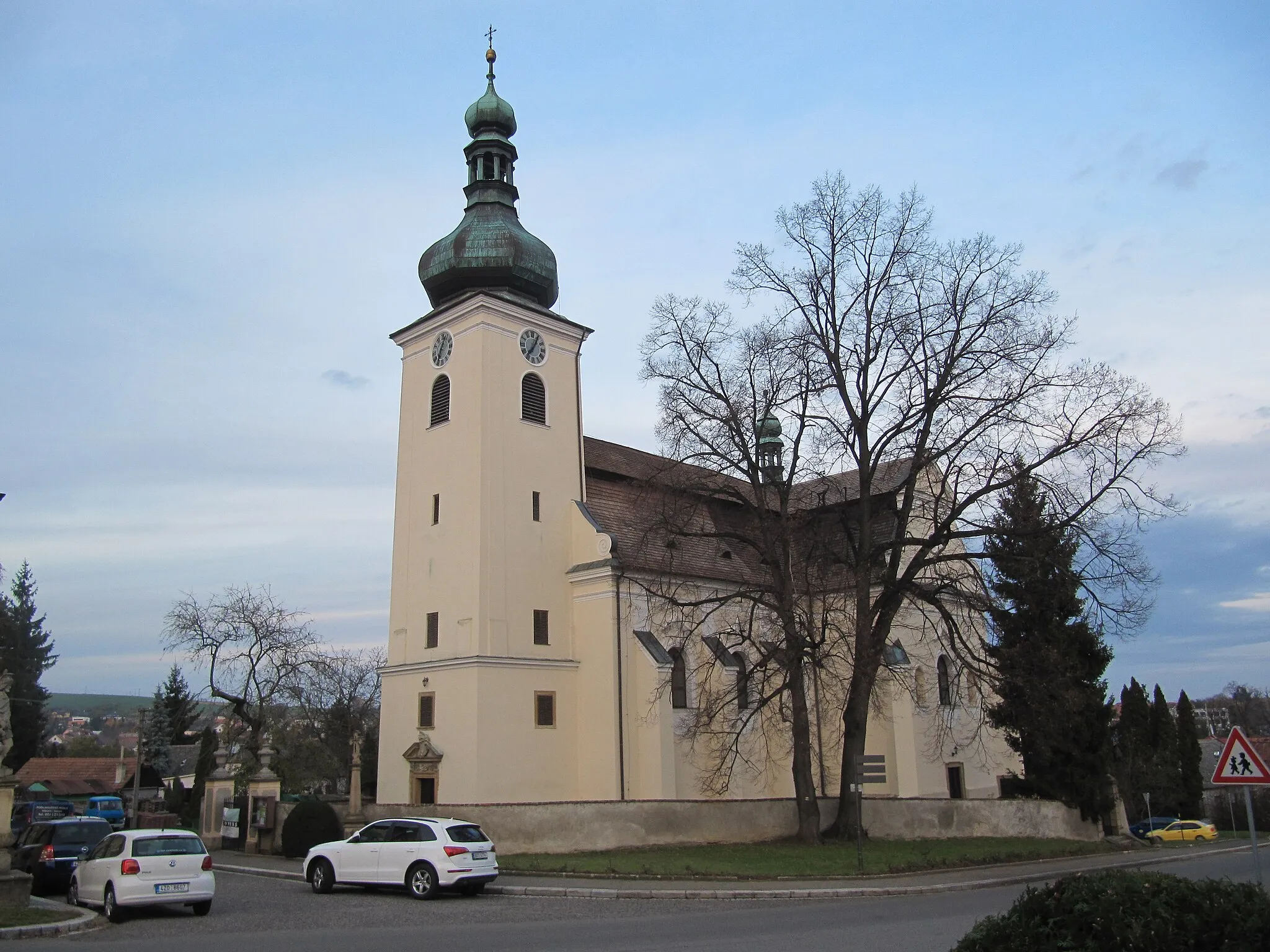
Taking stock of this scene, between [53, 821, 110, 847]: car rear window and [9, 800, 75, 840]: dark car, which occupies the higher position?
[53, 821, 110, 847]: car rear window

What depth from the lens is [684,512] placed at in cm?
2739

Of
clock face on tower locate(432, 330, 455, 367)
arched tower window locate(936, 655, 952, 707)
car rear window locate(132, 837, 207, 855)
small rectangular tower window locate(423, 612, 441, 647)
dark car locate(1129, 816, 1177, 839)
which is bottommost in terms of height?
dark car locate(1129, 816, 1177, 839)

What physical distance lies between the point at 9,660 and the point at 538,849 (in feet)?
179

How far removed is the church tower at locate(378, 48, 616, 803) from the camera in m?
30.4

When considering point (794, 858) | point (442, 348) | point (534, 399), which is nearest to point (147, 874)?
point (794, 858)

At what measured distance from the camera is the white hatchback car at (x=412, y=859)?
17.4m

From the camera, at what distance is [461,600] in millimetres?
31219

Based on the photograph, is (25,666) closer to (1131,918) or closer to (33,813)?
(33,813)

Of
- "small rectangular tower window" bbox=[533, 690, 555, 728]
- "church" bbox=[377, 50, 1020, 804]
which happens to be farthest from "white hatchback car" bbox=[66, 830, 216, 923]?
"small rectangular tower window" bbox=[533, 690, 555, 728]

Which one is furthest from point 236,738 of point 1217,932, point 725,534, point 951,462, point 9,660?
point 1217,932

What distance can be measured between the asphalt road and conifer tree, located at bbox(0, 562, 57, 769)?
155 feet

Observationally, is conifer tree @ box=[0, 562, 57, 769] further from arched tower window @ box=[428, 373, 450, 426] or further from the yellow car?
the yellow car

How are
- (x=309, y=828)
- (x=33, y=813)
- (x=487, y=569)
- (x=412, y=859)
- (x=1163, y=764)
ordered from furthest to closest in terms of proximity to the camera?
(x=1163, y=764) → (x=33, y=813) → (x=487, y=569) → (x=309, y=828) → (x=412, y=859)

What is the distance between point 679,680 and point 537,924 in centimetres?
1927
